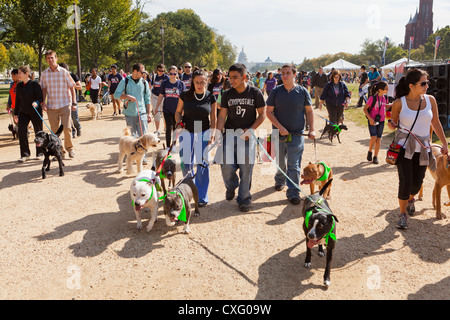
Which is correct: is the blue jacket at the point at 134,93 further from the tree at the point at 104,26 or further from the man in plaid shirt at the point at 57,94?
the tree at the point at 104,26

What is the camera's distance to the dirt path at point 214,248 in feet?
11.8

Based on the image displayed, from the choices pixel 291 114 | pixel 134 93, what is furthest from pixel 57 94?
pixel 291 114

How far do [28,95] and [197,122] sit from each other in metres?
5.06

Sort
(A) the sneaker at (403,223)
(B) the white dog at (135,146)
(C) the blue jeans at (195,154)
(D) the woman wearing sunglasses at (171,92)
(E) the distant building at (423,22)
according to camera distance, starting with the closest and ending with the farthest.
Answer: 1. (A) the sneaker at (403,223)
2. (C) the blue jeans at (195,154)
3. (B) the white dog at (135,146)
4. (D) the woman wearing sunglasses at (171,92)
5. (E) the distant building at (423,22)

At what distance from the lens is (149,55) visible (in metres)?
53.5

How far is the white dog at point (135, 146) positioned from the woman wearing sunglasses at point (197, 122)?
155cm

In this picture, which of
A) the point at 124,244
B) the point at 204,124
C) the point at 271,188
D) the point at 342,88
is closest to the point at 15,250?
the point at 124,244

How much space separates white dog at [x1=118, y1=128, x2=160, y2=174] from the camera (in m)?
7.03

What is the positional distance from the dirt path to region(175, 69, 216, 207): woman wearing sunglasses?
0.82 meters

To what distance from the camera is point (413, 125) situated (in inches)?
181

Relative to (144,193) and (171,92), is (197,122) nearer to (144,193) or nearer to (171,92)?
(144,193)

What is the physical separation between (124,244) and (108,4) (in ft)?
116

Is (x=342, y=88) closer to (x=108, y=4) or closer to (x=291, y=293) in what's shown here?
(x=291, y=293)

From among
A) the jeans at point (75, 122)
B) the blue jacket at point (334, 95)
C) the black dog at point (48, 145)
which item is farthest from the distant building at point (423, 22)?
the black dog at point (48, 145)
